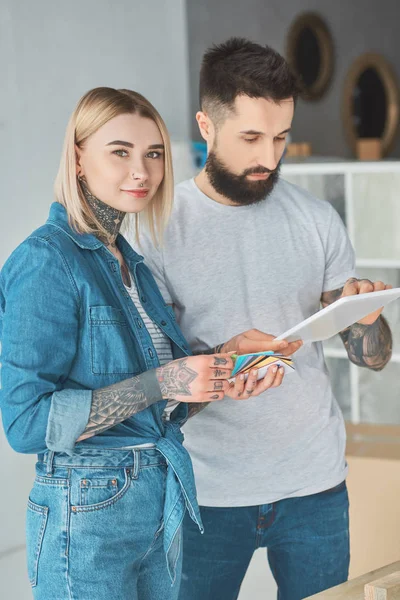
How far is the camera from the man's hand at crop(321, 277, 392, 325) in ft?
5.67

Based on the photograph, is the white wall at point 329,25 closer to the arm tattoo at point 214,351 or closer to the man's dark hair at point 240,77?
the man's dark hair at point 240,77

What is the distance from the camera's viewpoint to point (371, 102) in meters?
6.12

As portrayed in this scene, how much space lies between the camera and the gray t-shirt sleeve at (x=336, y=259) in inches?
74.2

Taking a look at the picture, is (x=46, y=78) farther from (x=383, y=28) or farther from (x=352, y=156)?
(x=383, y=28)

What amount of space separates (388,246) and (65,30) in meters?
1.84

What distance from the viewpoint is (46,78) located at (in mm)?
3914

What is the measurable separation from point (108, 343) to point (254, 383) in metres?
0.29

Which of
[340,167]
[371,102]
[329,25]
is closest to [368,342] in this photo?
[340,167]

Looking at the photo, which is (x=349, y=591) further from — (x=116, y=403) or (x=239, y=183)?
(x=239, y=183)

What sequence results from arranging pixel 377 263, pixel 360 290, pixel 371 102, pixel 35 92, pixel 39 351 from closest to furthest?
pixel 39 351 → pixel 360 290 → pixel 35 92 → pixel 377 263 → pixel 371 102

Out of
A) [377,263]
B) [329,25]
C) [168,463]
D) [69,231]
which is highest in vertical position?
[329,25]

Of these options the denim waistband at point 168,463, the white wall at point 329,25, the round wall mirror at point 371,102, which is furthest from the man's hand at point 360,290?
the round wall mirror at point 371,102

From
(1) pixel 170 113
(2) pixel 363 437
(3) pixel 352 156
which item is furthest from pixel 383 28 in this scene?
(2) pixel 363 437

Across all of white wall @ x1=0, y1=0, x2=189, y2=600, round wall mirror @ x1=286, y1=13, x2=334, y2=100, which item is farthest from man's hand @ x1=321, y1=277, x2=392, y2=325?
round wall mirror @ x1=286, y1=13, x2=334, y2=100
